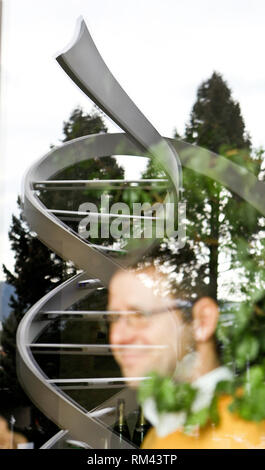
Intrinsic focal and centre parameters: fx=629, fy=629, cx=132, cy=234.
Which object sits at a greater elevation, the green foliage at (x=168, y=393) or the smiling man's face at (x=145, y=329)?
the smiling man's face at (x=145, y=329)

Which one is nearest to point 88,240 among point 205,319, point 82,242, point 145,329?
point 82,242

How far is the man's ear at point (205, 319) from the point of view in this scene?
6.21 feet

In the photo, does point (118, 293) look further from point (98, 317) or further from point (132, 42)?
point (132, 42)

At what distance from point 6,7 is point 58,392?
1.24 meters

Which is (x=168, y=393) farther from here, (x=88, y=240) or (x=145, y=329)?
(x=88, y=240)

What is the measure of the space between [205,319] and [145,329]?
0.19 metres

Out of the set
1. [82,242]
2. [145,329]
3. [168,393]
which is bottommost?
[168,393]

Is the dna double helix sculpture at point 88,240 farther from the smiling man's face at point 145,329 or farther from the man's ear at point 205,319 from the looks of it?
the man's ear at point 205,319

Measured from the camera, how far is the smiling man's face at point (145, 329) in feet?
6.23

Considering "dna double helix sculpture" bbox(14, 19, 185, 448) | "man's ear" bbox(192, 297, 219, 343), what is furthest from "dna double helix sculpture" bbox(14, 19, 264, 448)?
"man's ear" bbox(192, 297, 219, 343)

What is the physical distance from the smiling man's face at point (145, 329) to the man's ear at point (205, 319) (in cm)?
3

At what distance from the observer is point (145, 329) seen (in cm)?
194

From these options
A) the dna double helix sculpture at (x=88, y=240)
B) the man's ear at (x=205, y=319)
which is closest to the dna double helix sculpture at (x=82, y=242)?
the dna double helix sculpture at (x=88, y=240)

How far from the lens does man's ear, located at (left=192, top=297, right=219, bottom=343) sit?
1892 mm
